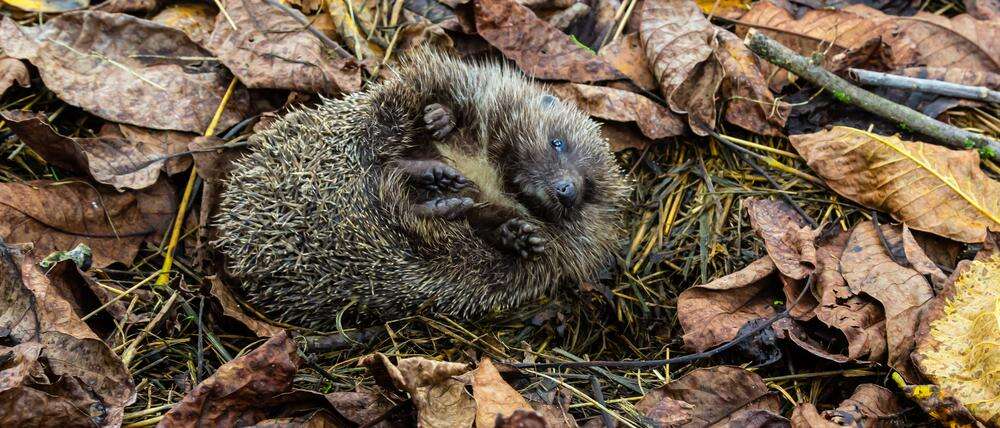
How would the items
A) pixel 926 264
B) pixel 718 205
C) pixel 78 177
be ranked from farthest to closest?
pixel 718 205 → pixel 78 177 → pixel 926 264

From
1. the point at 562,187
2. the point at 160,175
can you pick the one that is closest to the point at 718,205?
the point at 562,187

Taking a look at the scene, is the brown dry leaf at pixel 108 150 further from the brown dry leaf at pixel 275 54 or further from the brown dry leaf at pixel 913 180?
the brown dry leaf at pixel 913 180

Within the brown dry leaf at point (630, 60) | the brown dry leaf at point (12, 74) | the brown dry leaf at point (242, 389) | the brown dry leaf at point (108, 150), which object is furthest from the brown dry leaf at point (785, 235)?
the brown dry leaf at point (12, 74)

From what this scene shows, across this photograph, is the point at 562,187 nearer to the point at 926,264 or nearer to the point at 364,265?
the point at 364,265

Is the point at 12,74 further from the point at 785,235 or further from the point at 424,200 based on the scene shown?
the point at 785,235

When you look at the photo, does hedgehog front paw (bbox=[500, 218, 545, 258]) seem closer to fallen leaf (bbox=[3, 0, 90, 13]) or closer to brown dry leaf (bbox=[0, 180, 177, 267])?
brown dry leaf (bbox=[0, 180, 177, 267])

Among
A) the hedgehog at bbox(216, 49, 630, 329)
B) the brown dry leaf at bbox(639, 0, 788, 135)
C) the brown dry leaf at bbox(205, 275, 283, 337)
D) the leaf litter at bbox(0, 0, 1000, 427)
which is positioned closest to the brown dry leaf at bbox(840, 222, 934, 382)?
the leaf litter at bbox(0, 0, 1000, 427)

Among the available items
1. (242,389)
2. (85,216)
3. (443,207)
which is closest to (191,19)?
(85,216)
